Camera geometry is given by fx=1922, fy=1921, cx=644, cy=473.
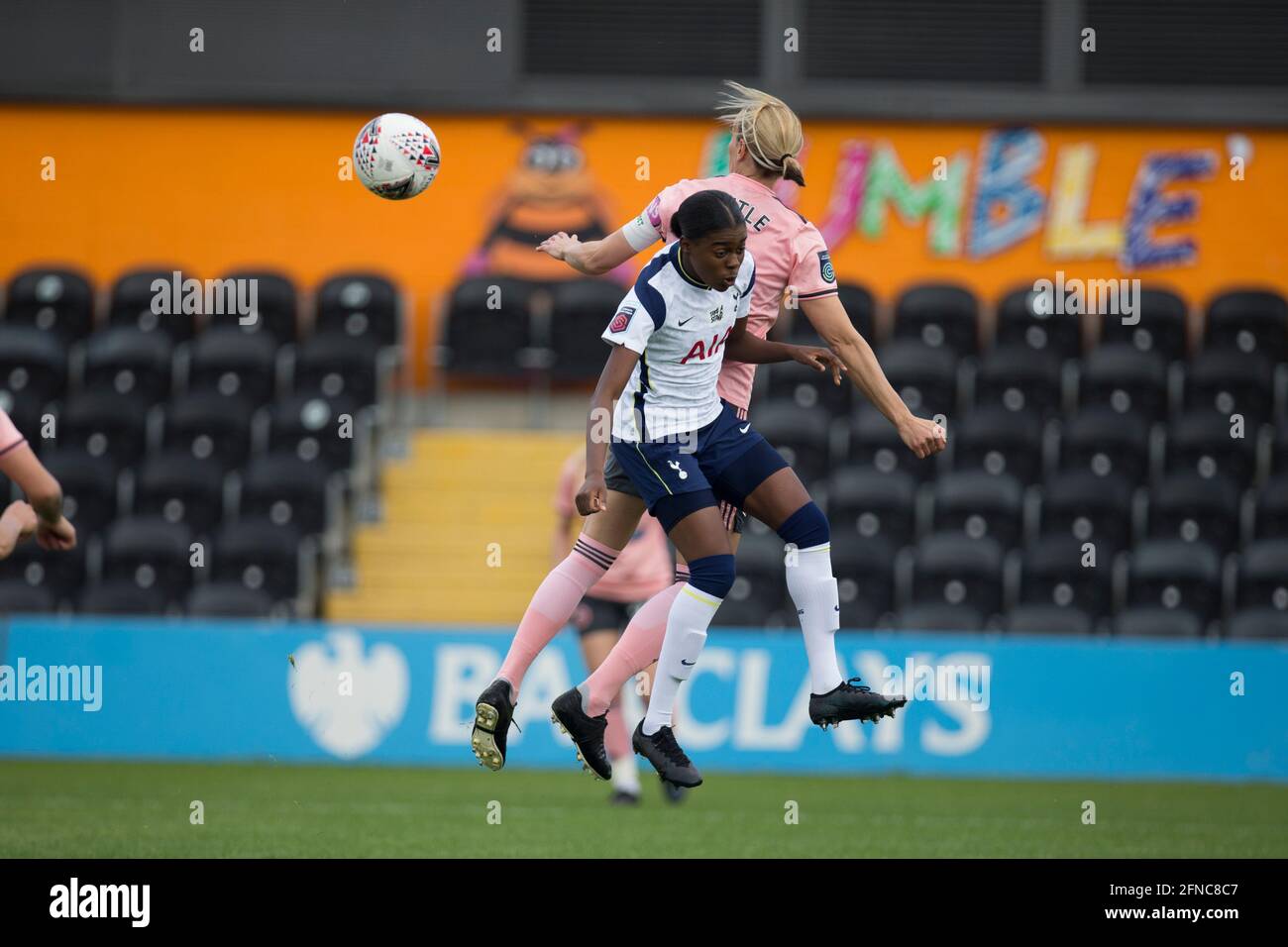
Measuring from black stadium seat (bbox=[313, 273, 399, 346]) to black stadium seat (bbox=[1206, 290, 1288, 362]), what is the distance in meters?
6.75

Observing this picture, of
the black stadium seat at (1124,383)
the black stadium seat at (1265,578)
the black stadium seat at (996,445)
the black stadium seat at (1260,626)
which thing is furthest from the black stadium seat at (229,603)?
the black stadium seat at (1265,578)

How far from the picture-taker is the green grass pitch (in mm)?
8398

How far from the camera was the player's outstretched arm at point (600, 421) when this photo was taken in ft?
21.6

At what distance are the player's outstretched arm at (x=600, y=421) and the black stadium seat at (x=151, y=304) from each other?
33.7 feet

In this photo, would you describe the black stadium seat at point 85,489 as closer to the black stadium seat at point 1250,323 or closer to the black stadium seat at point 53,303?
the black stadium seat at point 53,303

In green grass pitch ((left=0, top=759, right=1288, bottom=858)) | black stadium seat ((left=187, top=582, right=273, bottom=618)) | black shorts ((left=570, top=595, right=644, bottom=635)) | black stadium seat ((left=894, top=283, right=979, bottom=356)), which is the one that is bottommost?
green grass pitch ((left=0, top=759, right=1288, bottom=858))

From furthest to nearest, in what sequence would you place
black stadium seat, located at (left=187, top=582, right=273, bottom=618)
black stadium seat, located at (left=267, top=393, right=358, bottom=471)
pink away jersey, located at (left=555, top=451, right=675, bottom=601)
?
1. black stadium seat, located at (left=267, top=393, right=358, bottom=471)
2. black stadium seat, located at (left=187, top=582, right=273, bottom=618)
3. pink away jersey, located at (left=555, top=451, right=675, bottom=601)

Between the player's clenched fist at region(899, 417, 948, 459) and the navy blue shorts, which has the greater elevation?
the player's clenched fist at region(899, 417, 948, 459)

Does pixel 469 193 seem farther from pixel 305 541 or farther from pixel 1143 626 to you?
pixel 1143 626

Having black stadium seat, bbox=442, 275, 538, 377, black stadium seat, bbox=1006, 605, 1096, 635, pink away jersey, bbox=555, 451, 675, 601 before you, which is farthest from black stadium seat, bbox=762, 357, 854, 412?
pink away jersey, bbox=555, 451, 675, 601

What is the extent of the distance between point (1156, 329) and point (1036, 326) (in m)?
0.98

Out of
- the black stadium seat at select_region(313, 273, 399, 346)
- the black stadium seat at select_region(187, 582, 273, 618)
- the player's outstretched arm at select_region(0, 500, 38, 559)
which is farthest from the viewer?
the black stadium seat at select_region(313, 273, 399, 346)

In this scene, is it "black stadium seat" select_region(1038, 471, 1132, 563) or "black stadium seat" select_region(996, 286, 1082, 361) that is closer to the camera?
"black stadium seat" select_region(1038, 471, 1132, 563)

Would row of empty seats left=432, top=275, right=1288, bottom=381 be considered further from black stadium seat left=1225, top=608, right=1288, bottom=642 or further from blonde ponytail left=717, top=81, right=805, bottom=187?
blonde ponytail left=717, top=81, right=805, bottom=187
